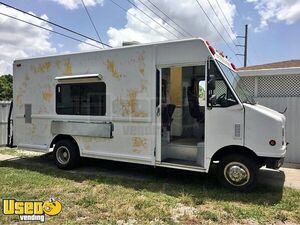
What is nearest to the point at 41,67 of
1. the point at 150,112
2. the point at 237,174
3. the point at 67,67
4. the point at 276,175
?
the point at 67,67

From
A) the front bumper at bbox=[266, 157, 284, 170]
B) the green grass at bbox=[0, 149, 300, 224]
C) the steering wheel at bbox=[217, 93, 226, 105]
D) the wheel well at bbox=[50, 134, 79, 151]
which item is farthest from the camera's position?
the wheel well at bbox=[50, 134, 79, 151]

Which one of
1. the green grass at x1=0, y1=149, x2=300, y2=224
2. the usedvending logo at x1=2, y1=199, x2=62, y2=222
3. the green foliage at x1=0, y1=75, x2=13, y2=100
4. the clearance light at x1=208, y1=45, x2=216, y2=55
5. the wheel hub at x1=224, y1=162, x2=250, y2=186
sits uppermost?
the green foliage at x1=0, y1=75, x2=13, y2=100

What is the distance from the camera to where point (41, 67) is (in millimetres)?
8047

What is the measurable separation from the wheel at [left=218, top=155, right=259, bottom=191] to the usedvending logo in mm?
3123

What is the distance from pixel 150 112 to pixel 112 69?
1.43 m

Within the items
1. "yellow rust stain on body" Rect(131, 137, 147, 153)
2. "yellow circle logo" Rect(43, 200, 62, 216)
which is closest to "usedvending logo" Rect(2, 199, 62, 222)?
"yellow circle logo" Rect(43, 200, 62, 216)

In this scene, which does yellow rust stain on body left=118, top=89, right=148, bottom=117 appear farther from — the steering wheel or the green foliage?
the green foliage

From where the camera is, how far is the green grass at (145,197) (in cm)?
462

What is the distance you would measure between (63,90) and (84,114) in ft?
3.09

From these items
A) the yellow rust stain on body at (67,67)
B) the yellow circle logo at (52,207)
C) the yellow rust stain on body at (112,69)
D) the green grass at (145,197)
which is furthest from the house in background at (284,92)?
the yellow circle logo at (52,207)

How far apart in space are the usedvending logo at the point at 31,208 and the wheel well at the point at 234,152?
3091 millimetres

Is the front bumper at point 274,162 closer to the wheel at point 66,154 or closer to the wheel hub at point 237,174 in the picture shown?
the wheel hub at point 237,174

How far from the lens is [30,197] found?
547cm

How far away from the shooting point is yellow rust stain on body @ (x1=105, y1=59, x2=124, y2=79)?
689 centimetres
